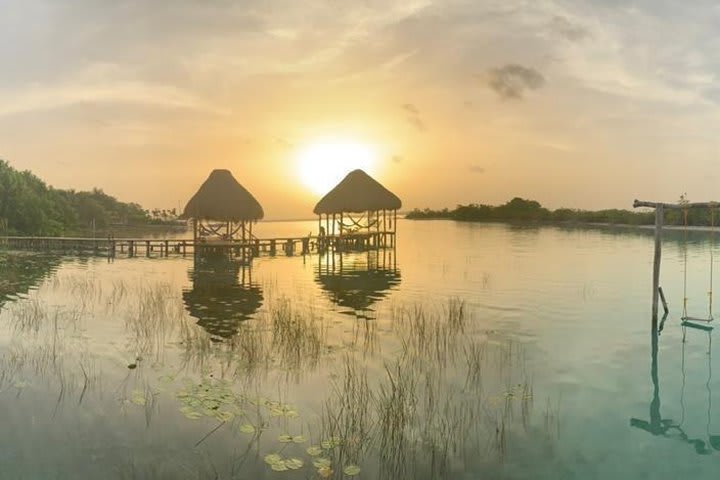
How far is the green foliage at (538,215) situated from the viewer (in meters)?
79.0

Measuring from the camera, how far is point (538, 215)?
9919 cm

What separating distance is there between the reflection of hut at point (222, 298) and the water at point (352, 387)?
0.46ft

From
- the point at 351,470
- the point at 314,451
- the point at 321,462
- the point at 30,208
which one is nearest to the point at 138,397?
the point at 314,451

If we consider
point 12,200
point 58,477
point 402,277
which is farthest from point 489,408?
point 12,200

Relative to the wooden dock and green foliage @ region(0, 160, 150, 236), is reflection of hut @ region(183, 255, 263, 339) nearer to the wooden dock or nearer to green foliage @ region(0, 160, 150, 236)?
the wooden dock

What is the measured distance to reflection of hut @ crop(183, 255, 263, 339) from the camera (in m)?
13.7

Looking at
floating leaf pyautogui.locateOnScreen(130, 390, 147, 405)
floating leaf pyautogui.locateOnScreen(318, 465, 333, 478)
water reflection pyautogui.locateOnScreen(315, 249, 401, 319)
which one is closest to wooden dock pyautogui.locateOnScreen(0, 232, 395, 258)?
water reflection pyautogui.locateOnScreen(315, 249, 401, 319)

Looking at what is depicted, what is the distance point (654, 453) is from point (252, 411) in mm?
5043

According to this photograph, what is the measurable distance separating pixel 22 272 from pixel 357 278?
14.5 m

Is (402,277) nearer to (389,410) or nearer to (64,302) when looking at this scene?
(64,302)

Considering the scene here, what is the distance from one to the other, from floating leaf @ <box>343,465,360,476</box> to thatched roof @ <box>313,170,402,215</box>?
121ft

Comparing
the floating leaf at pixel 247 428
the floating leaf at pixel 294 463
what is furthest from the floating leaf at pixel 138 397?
the floating leaf at pixel 294 463

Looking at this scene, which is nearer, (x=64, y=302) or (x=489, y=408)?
(x=489, y=408)

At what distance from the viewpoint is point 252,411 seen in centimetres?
759
